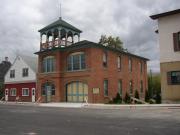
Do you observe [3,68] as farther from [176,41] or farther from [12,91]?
[176,41]

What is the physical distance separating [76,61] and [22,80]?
15.0 m

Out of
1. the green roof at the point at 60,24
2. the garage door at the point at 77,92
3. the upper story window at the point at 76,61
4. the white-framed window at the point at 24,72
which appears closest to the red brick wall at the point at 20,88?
the white-framed window at the point at 24,72

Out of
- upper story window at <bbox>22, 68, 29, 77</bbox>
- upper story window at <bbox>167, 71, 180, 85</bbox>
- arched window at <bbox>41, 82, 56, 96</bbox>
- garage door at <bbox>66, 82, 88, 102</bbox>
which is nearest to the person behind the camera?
upper story window at <bbox>167, 71, 180, 85</bbox>

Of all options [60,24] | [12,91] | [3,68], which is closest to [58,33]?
[60,24]

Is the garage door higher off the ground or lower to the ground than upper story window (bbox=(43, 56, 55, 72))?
lower

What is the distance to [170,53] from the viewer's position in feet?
91.6

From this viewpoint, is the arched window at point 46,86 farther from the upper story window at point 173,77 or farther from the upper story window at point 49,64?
the upper story window at point 173,77

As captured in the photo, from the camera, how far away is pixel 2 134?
1185 centimetres

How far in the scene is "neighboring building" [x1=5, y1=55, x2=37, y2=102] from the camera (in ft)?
156

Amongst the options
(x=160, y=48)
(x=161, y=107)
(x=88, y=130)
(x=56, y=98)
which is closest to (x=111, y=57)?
(x=56, y=98)

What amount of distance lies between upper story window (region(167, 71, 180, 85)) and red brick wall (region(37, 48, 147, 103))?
1085cm

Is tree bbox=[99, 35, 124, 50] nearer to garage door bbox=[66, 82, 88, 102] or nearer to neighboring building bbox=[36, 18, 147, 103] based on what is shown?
neighboring building bbox=[36, 18, 147, 103]

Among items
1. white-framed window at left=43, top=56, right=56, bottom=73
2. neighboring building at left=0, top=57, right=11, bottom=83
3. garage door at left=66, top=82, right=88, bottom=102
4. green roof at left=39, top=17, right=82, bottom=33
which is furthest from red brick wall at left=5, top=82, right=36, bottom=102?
neighboring building at left=0, top=57, right=11, bottom=83

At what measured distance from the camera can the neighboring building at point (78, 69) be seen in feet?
121
